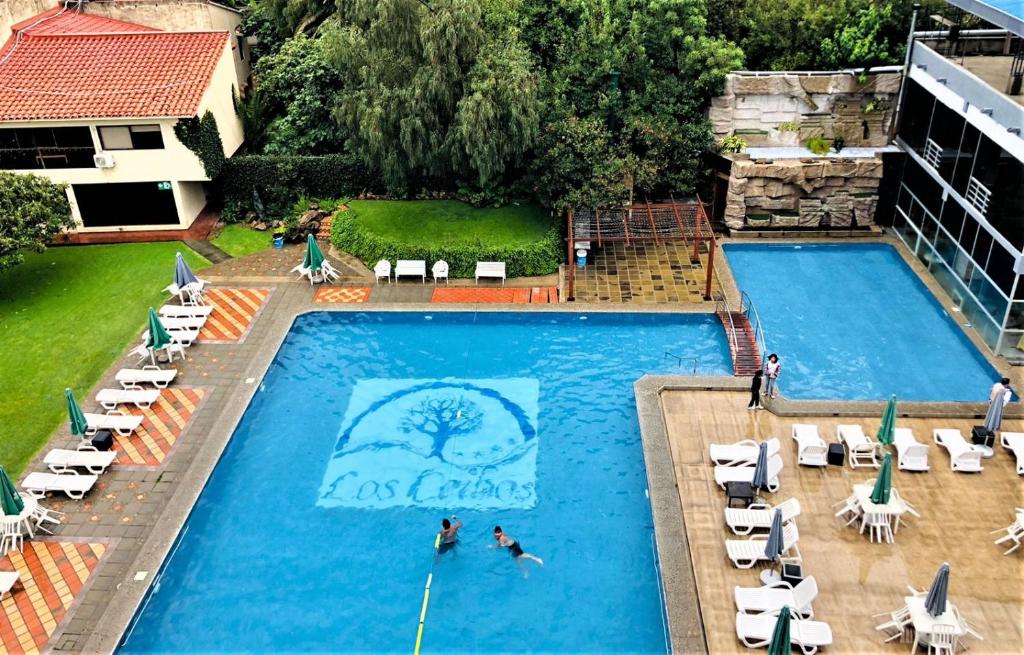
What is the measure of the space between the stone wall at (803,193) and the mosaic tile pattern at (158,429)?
67.3ft

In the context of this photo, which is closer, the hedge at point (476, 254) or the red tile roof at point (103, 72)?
the hedge at point (476, 254)

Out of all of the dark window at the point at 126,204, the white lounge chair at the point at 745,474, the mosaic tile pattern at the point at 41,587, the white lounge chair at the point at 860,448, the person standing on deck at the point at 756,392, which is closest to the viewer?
the mosaic tile pattern at the point at 41,587

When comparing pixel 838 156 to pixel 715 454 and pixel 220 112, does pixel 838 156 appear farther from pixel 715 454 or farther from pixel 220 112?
pixel 220 112

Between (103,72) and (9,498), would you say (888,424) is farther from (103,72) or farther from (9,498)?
(103,72)

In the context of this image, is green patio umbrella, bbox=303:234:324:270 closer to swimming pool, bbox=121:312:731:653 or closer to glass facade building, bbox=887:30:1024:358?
swimming pool, bbox=121:312:731:653

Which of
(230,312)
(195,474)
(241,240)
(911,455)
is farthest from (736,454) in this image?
(241,240)

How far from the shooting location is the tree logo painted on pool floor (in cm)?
2014

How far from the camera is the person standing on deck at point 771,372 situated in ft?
71.6

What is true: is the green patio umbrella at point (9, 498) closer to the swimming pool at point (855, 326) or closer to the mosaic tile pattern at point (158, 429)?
the mosaic tile pattern at point (158, 429)

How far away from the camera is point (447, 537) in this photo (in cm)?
1823

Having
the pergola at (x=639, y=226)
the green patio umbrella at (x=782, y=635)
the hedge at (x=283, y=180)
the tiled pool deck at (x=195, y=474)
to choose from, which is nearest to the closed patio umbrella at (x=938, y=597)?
the tiled pool deck at (x=195, y=474)

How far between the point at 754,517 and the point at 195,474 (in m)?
13.1

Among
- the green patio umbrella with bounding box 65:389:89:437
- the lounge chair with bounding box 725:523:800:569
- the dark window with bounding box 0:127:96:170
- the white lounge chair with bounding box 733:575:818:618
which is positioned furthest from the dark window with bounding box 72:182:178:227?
the white lounge chair with bounding box 733:575:818:618

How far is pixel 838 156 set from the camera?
3159cm
